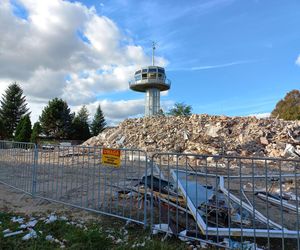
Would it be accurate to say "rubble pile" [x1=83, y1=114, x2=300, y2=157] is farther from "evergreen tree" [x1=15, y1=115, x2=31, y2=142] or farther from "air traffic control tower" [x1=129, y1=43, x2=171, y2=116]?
"air traffic control tower" [x1=129, y1=43, x2=171, y2=116]

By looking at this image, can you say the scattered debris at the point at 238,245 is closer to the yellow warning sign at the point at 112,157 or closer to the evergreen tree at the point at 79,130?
the yellow warning sign at the point at 112,157

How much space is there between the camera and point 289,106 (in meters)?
46.7

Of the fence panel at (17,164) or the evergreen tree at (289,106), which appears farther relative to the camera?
the evergreen tree at (289,106)

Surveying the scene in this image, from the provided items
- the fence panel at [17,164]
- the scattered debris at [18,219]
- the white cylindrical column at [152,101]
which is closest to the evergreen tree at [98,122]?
the white cylindrical column at [152,101]

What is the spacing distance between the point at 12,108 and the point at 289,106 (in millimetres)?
46158

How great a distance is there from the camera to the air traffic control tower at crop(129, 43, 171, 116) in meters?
45.2

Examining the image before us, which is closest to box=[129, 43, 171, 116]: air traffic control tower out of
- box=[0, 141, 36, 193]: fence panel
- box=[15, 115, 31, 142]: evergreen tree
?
box=[15, 115, 31, 142]: evergreen tree

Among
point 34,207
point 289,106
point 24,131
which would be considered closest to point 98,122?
point 24,131

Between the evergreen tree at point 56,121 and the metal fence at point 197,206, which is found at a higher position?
the evergreen tree at point 56,121

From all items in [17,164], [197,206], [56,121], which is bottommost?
[197,206]

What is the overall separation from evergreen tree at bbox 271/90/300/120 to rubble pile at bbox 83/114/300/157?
25520 mm

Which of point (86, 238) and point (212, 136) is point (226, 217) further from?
point (212, 136)

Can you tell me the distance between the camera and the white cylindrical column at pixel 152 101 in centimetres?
4431

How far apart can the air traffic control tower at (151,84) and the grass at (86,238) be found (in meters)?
39.9
